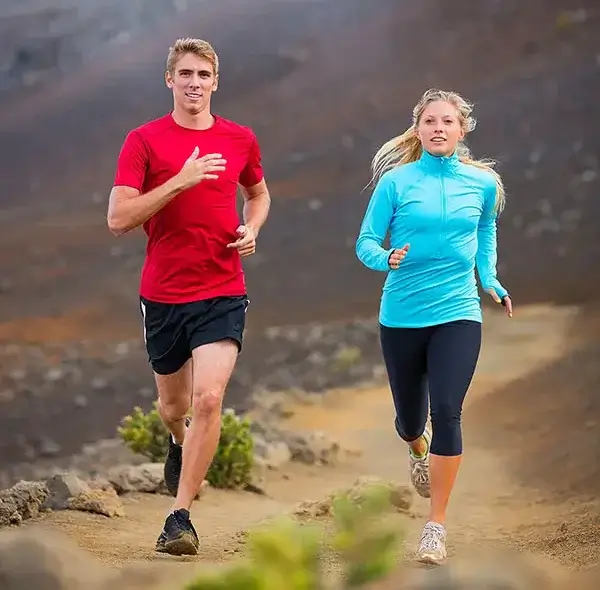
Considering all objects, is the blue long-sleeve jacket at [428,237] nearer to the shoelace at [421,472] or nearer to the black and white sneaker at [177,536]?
the shoelace at [421,472]

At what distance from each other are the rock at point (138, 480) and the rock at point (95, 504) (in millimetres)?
639

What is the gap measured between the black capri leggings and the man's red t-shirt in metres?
0.62

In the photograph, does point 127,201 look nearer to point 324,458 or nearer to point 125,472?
point 125,472

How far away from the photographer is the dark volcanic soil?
9891 millimetres

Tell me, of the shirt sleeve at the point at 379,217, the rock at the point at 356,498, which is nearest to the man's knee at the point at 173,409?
the shirt sleeve at the point at 379,217

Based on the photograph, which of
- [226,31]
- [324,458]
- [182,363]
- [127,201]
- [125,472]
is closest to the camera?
[127,201]

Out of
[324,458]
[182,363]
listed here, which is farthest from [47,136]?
Result: [182,363]

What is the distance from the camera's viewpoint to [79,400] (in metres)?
9.35

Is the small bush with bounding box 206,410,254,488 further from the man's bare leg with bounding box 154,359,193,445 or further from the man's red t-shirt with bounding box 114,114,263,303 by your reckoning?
the man's red t-shirt with bounding box 114,114,263,303

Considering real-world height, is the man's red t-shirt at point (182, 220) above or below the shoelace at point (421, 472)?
above

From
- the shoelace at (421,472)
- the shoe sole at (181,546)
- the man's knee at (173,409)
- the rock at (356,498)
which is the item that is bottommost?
the rock at (356,498)

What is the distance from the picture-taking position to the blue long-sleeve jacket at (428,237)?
13.9 feet

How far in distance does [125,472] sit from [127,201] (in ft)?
9.91

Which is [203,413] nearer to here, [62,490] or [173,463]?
[173,463]
